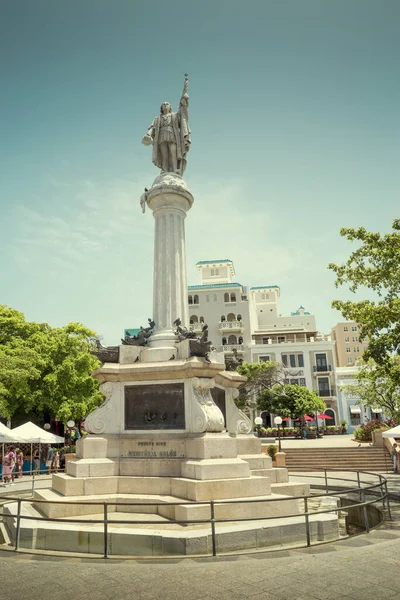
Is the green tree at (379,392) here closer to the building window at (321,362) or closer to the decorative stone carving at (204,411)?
the decorative stone carving at (204,411)

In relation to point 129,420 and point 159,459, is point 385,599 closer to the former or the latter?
point 159,459

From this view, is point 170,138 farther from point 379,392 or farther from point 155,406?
point 379,392

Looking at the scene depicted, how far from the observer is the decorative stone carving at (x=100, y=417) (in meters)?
11.8

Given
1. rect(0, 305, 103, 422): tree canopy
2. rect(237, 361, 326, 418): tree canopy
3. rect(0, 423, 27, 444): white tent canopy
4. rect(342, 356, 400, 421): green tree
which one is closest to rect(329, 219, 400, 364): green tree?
rect(342, 356, 400, 421): green tree

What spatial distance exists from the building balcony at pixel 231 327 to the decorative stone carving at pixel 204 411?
53542 millimetres

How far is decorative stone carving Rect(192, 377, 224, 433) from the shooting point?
35.1 ft

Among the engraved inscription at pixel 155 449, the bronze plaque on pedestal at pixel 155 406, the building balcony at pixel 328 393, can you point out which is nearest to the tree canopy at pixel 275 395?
the building balcony at pixel 328 393

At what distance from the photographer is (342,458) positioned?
27328 mm

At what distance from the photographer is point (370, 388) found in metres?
41.8

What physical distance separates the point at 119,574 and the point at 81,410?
2966 cm

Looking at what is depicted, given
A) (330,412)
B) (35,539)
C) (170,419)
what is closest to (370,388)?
(330,412)

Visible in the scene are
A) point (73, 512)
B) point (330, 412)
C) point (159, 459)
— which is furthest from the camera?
point (330, 412)

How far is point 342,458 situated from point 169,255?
1943 cm

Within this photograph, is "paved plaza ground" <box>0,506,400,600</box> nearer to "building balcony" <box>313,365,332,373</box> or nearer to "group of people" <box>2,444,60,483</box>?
"group of people" <box>2,444,60,483</box>
